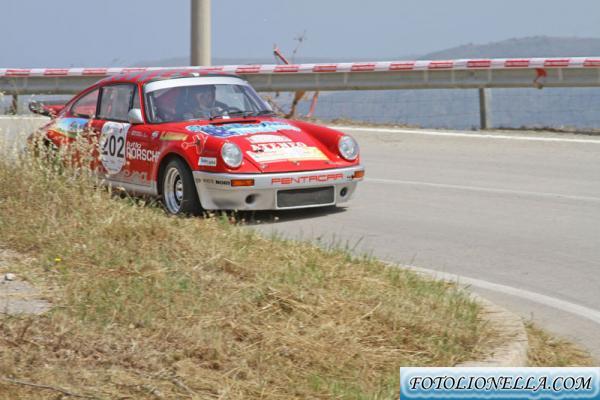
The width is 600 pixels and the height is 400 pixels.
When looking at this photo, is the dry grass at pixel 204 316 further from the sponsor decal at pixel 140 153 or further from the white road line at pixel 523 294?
the sponsor decal at pixel 140 153

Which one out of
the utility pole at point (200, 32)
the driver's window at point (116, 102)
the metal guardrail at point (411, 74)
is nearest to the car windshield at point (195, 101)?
the driver's window at point (116, 102)

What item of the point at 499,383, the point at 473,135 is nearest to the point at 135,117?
the point at 473,135

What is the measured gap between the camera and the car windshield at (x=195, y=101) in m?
11.0

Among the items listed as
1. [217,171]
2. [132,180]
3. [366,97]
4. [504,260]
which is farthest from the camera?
[366,97]

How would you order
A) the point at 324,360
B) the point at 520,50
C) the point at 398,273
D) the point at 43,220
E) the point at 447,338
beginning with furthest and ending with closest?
the point at 520,50 < the point at 43,220 < the point at 398,273 < the point at 447,338 < the point at 324,360

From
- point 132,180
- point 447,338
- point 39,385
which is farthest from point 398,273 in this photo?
point 132,180

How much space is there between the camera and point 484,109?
58.3ft

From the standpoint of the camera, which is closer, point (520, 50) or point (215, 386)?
point (215, 386)

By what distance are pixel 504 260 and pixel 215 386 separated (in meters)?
4.20

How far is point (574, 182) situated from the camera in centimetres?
1284

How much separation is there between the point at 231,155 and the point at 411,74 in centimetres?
853

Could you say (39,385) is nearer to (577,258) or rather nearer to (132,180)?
(577,258)

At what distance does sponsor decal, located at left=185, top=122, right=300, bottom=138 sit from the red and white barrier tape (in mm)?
4483

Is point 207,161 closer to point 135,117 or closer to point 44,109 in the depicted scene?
point 135,117
